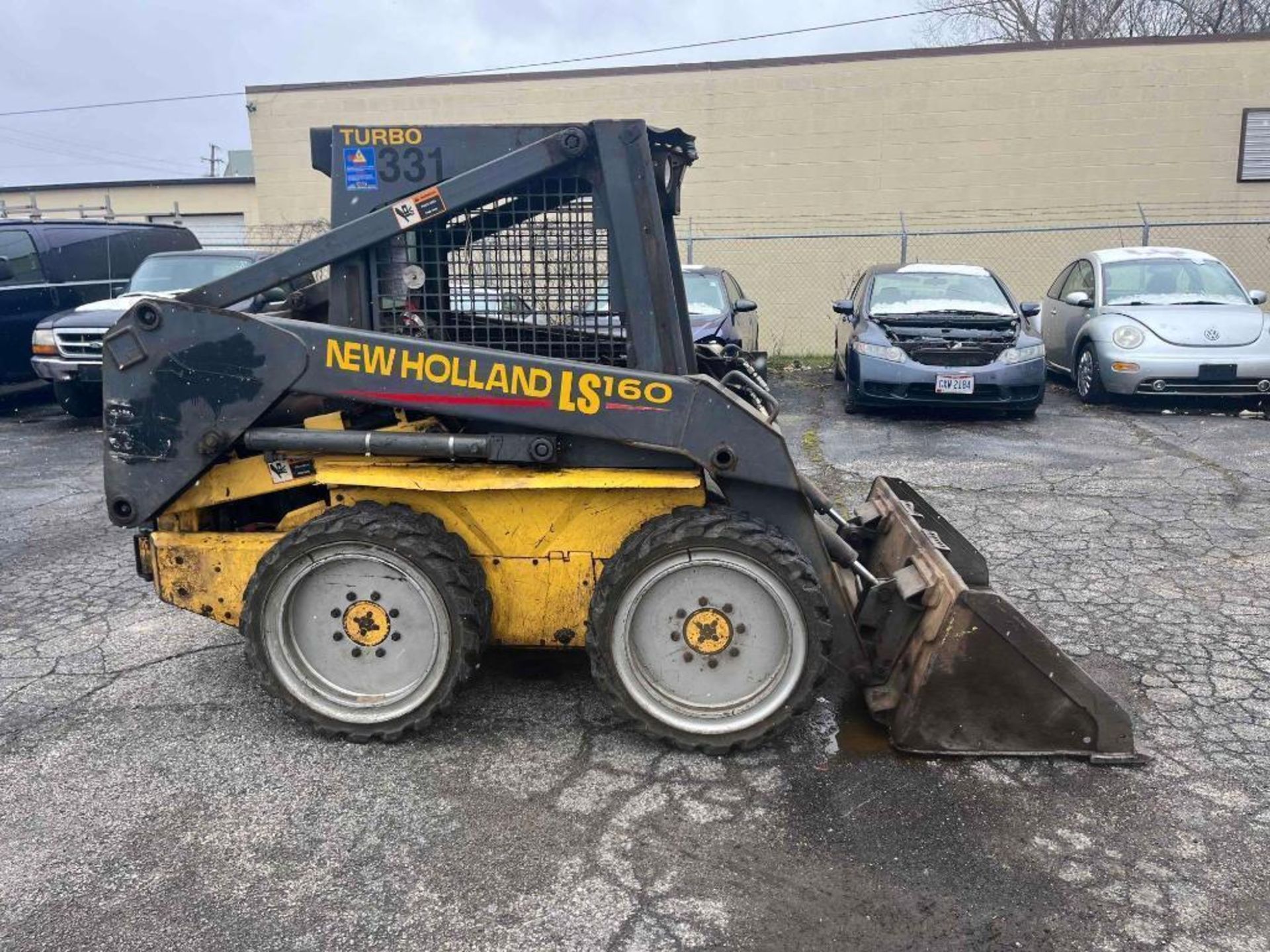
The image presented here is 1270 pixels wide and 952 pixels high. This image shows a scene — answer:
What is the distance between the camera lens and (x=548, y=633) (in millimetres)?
3723

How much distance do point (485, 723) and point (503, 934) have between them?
121 cm

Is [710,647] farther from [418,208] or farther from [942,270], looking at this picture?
[942,270]

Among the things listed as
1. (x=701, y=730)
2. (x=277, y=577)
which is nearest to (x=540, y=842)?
(x=701, y=730)

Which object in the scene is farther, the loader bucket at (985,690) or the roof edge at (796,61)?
the roof edge at (796,61)

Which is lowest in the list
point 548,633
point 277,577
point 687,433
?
point 548,633

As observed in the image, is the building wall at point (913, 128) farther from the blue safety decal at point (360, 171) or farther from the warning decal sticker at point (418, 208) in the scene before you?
the warning decal sticker at point (418, 208)

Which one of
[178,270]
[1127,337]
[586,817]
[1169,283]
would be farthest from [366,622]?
[1169,283]

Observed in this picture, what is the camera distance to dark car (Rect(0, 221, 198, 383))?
36.0ft

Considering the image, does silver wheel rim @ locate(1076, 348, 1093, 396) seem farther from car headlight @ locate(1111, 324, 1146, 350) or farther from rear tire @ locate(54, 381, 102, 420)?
rear tire @ locate(54, 381, 102, 420)

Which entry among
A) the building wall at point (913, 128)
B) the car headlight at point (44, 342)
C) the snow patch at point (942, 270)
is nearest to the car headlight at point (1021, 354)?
the snow patch at point (942, 270)

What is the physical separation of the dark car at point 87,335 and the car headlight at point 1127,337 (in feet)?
28.6

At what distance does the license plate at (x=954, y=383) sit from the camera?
958 centimetres

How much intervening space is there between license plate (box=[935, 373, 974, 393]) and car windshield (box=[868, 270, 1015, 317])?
3.04 feet

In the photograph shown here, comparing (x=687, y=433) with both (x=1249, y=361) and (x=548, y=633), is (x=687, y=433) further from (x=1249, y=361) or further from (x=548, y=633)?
(x=1249, y=361)
